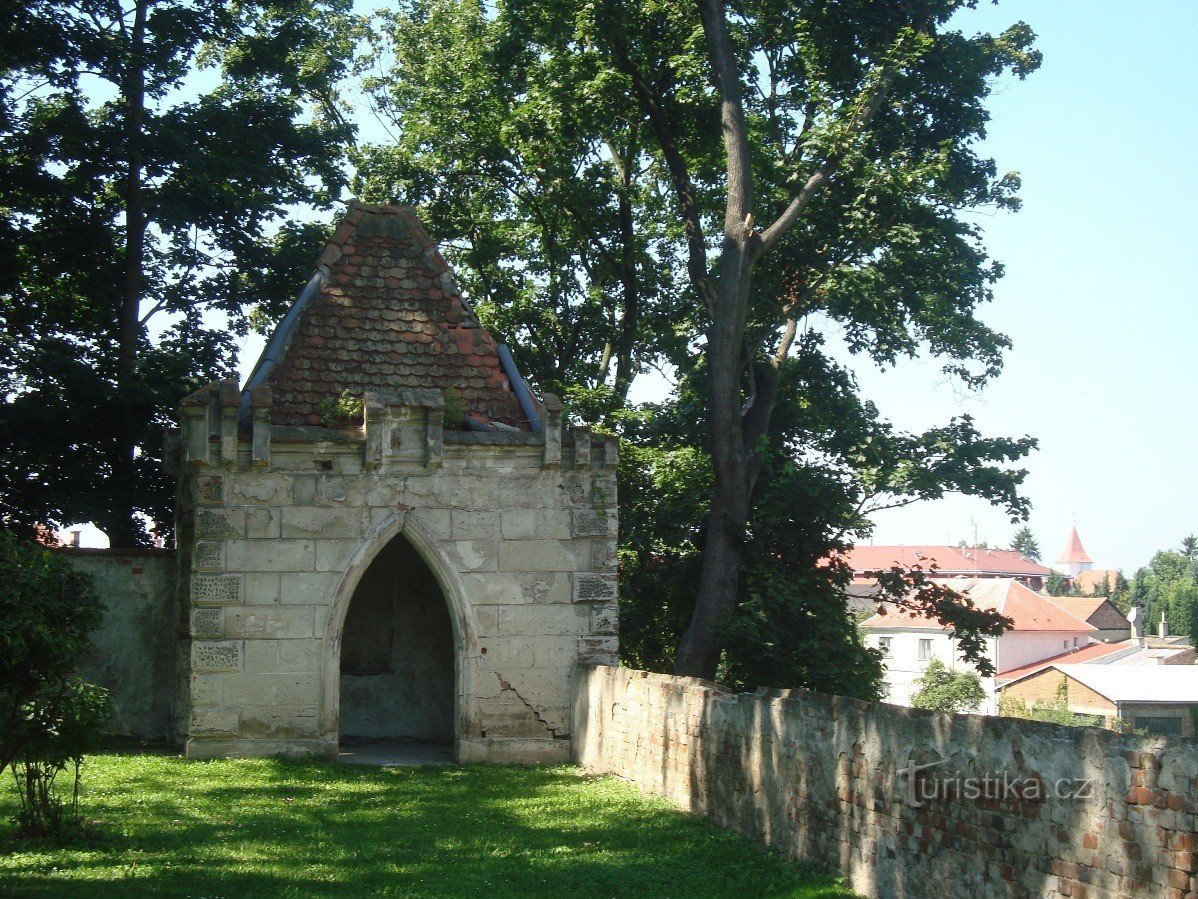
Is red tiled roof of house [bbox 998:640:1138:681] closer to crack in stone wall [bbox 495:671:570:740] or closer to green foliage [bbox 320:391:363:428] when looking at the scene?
crack in stone wall [bbox 495:671:570:740]

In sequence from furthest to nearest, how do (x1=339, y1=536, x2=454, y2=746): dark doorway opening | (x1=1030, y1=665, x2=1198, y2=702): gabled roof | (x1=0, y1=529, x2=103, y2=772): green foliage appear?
1. (x1=1030, y1=665, x2=1198, y2=702): gabled roof
2. (x1=339, y1=536, x2=454, y2=746): dark doorway opening
3. (x1=0, y1=529, x2=103, y2=772): green foliage

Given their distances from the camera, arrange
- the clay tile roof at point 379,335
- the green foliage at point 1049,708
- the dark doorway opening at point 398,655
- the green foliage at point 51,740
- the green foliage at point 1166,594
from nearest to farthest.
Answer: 1. the green foliage at point 51,740
2. the clay tile roof at point 379,335
3. the dark doorway opening at point 398,655
4. the green foliage at point 1049,708
5. the green foliage at point 1166,594

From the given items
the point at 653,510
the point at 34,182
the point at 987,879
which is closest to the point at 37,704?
the point at 987,879

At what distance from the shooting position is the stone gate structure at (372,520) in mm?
→ 12664

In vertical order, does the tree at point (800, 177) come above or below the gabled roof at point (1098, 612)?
above

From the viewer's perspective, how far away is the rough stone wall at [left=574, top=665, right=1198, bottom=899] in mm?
5324

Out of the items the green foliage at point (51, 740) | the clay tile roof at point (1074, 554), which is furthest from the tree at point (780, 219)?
the clay tile roof at point (1074, 554)

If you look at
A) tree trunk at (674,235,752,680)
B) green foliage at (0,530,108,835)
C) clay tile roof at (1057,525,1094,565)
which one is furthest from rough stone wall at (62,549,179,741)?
clay tile roof at (1057,525,1094,565)

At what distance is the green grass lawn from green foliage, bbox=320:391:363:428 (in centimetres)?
352

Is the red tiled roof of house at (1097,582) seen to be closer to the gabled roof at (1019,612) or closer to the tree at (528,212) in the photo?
the gabled roof at (1019,612)

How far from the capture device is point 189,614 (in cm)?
1286

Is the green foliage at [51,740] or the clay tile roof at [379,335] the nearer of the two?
the green foliage at [51,740]

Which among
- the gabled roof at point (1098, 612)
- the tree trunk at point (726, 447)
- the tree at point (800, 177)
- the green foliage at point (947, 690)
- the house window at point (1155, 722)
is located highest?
the tree at point (800, 177)

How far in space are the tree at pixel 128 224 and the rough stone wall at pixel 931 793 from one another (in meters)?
12.3
